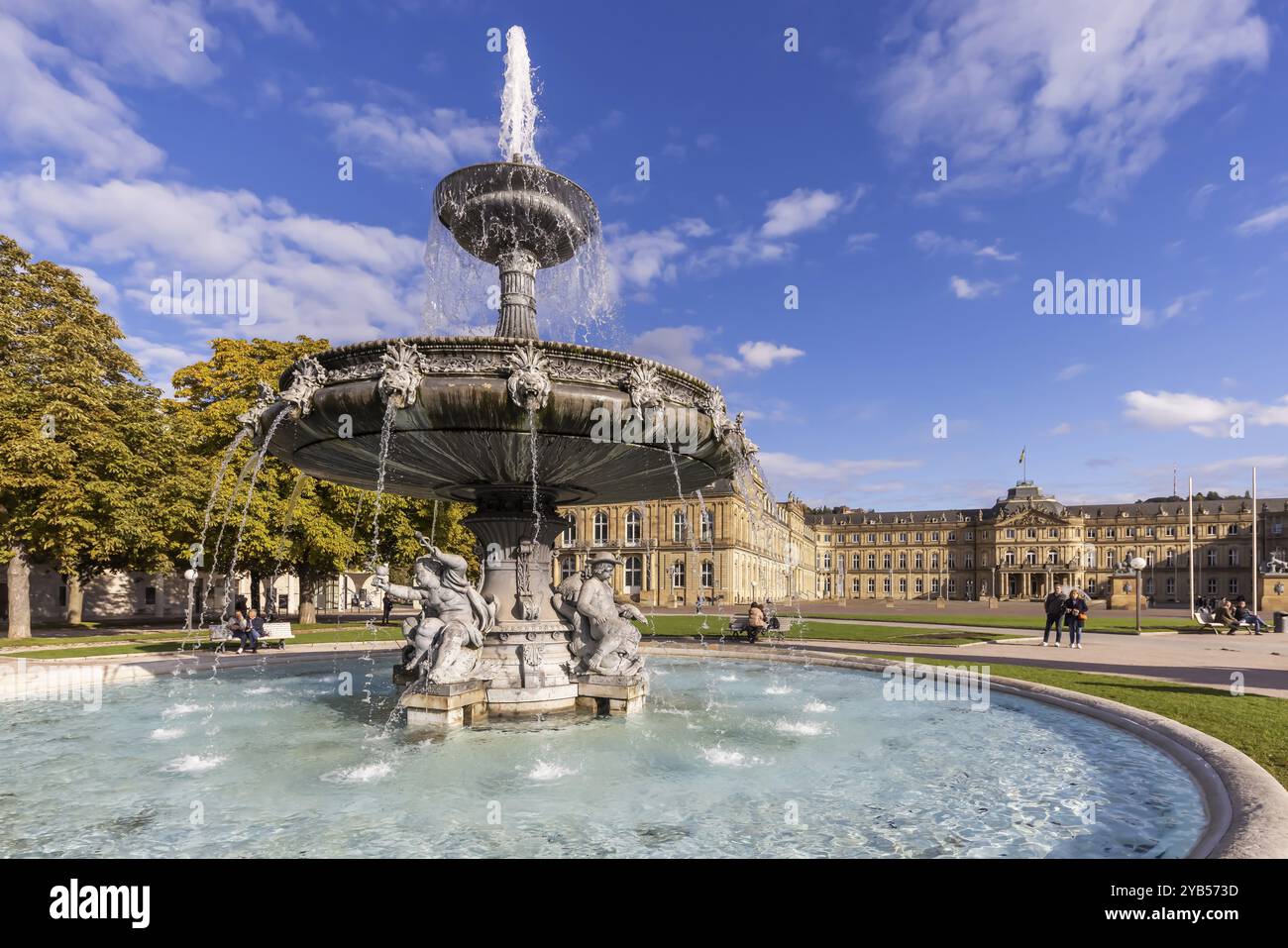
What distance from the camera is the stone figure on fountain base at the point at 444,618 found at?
8.63m

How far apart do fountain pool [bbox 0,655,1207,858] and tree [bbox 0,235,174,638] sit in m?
15.6

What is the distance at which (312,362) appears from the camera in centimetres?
816

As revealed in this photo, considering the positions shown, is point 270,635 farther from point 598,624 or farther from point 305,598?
point 305,598

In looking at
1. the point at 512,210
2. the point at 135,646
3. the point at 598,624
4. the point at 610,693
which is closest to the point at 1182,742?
the point at 610,693

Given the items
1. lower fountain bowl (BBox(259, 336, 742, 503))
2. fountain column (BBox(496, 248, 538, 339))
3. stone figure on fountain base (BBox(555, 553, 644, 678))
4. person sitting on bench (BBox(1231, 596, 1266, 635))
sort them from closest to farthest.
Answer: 1. lower fountain bowl (BBox(259, 336, 742, 503))
2. stone figure on fountain base (BBox(555, 553, 644, 678))
3. fountain column (BBox(496, 248, 538, 339))
4. person sitting on bench (BBox(1231, 596, 1266, 635))

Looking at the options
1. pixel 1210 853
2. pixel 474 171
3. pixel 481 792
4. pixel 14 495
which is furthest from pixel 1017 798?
pixel 14 495

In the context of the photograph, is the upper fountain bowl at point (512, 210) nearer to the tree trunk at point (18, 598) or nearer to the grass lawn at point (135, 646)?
the grass lawn at point (135, 646)

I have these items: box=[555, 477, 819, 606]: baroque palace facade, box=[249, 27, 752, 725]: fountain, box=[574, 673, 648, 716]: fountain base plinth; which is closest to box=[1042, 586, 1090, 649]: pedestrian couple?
box=[249, 27, 752, 725]: fountain

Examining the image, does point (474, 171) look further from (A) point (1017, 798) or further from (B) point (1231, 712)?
(B) point (1231, 712)

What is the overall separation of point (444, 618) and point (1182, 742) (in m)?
8.17

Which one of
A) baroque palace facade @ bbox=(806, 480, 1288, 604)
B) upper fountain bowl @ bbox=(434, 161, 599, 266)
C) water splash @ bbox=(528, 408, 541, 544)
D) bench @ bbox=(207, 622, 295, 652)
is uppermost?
upper fountain bowl @ bbox=(434, 161, 599, 266)

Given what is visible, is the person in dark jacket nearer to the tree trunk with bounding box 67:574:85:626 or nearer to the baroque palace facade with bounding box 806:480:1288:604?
the tree trunk with bounding box 67:574:85:626

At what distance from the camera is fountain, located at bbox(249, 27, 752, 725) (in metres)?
7.50

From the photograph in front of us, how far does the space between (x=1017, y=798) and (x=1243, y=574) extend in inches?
5179
